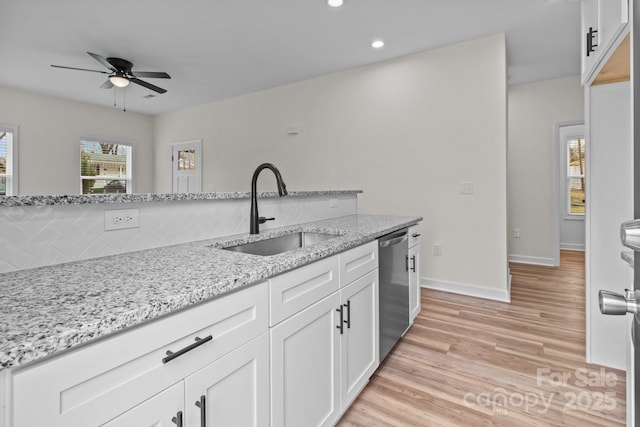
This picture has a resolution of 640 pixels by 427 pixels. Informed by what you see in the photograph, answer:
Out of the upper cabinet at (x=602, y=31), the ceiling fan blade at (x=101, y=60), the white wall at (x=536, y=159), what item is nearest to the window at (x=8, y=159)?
the ceiling fan blade at (x=101, y=60)

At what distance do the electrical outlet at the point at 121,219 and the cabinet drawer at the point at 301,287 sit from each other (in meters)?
0.66

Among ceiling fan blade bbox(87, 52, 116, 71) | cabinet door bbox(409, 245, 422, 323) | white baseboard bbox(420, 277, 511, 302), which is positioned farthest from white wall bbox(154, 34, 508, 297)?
ceiling fan blade bbox(87, 52, 116, 71)

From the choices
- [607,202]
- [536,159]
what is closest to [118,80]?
[607,202]

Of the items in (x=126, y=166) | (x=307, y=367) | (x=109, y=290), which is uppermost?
(x=126, y=166)

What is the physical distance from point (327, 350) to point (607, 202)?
180cm

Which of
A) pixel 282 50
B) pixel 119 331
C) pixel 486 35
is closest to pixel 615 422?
pixel 119 331

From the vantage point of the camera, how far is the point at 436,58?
343 cm

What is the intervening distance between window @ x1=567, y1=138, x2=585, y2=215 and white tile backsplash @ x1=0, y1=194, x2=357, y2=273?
18.3 feet

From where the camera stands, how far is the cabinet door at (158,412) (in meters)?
0.65

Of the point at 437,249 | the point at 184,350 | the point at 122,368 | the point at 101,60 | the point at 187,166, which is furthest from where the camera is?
the point at 187,166

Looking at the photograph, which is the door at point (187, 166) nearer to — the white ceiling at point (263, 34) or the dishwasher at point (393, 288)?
the white ceiling at point (263, 34)

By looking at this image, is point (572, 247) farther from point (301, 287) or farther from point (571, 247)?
point (301, 287)

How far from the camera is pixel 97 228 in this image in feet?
3.85

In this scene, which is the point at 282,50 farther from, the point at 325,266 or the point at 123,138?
the point at 123,138
